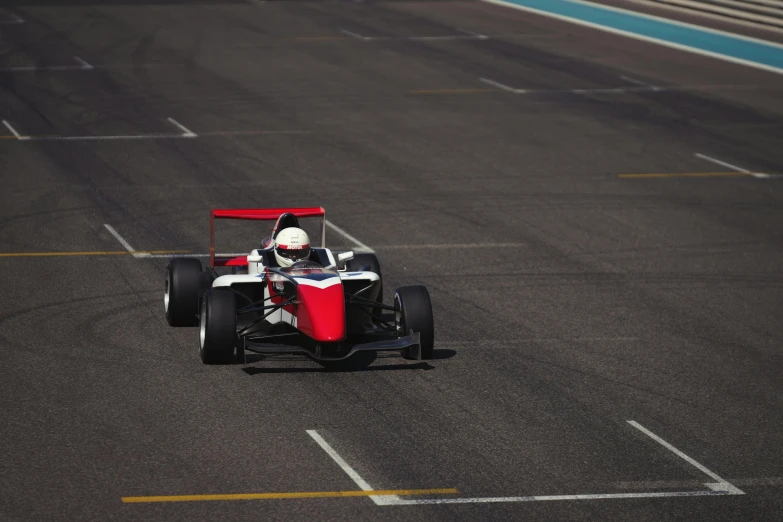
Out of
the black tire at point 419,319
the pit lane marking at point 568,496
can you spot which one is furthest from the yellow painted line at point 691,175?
the pit lane marking at point 568,496

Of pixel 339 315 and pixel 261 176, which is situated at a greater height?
pixel 339 315

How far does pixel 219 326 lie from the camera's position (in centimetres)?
1298

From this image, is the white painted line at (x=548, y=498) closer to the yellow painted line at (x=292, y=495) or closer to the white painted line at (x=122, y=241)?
the yellow painted line at (x=292, y=495)

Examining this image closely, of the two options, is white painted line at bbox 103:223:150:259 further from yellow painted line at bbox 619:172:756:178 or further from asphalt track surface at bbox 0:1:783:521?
yellow painted line at bbox 619:172:756:178

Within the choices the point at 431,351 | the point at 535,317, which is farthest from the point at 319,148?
the point at 431,351

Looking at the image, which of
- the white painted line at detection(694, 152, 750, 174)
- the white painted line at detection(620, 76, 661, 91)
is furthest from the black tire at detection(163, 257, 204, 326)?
the white painted line at detection(620, 76, 661, 91)

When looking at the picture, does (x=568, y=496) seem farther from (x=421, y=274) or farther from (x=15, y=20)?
(x=15, y=20)

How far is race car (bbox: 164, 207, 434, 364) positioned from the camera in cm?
1298

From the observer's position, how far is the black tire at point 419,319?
13367 millimetres

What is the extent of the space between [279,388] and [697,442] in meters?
3.85

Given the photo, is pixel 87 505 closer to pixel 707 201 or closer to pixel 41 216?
pixel 41 216

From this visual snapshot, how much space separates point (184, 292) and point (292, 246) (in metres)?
1.32

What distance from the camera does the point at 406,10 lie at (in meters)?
45.2

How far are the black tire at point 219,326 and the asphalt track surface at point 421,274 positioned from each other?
0.62 ft
